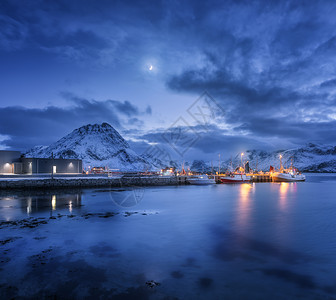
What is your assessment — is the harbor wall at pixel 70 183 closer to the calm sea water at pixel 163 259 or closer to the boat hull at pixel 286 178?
the calm sea water at pixel 163 259

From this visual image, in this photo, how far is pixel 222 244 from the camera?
567 inches

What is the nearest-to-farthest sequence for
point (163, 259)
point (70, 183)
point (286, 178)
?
point (163, 259) → point (70, 183) → point (286, 178)

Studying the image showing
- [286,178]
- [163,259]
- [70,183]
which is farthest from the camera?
[286,178]

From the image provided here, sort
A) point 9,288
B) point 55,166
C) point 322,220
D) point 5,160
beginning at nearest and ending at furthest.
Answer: point 9,288 < point 322,220 < point 5,160 < point 55,166

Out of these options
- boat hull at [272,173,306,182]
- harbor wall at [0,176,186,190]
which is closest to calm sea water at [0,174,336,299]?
harbor wall at [0,176,186,190]

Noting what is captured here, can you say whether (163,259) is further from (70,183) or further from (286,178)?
(286,178)

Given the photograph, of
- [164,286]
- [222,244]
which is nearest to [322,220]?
[222,244]

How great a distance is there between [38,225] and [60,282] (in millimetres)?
10580

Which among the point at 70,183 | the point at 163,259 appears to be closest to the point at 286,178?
the point at 70,183

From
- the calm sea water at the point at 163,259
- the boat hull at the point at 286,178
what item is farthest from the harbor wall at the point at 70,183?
the boat hull at the point at 286,178

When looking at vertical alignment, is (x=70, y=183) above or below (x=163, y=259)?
above

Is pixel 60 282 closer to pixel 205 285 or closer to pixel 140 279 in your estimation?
pixel 140 279

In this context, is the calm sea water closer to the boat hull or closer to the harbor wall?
the harbor wall

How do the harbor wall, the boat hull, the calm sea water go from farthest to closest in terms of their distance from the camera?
the boat hull, the harbor wall, the calm sea water
